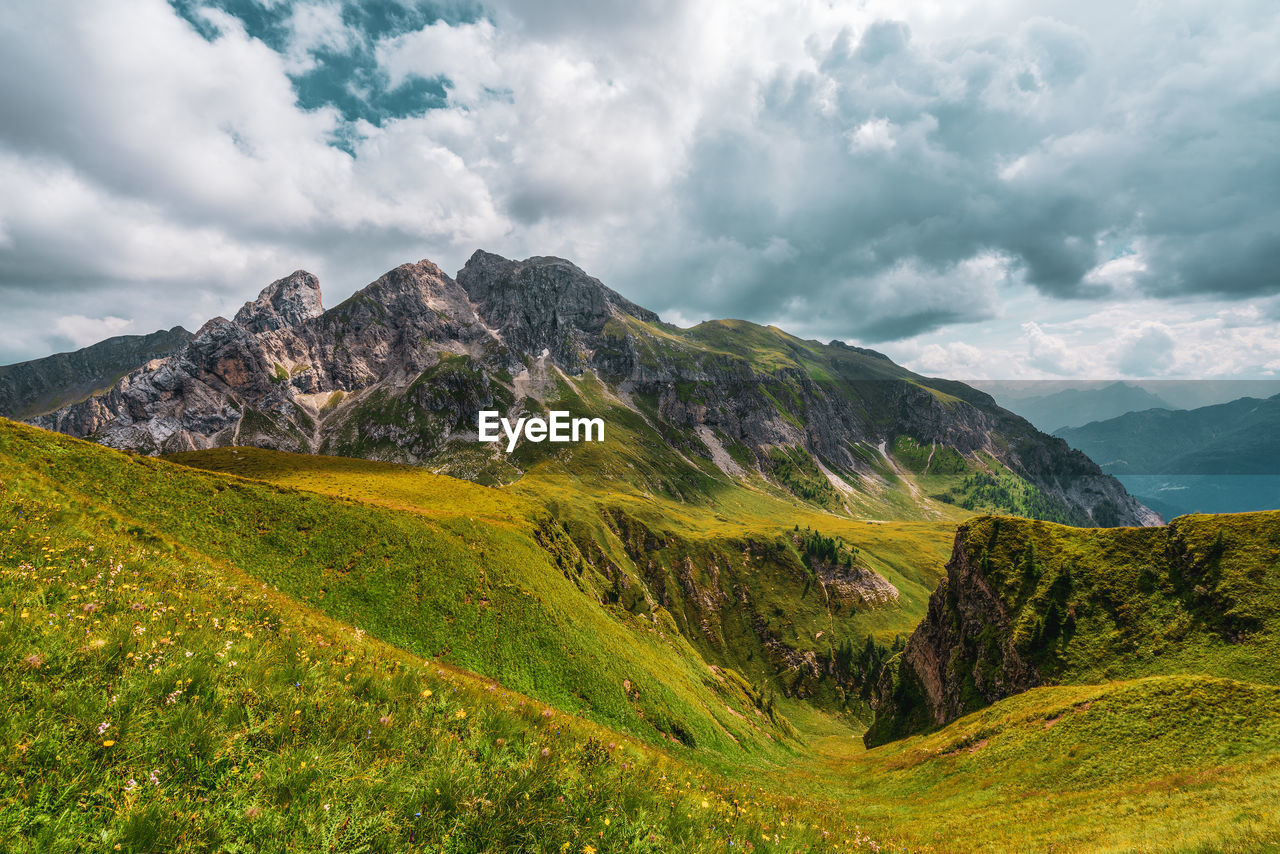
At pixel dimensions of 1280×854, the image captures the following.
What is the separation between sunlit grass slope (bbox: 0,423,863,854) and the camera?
4004 mm

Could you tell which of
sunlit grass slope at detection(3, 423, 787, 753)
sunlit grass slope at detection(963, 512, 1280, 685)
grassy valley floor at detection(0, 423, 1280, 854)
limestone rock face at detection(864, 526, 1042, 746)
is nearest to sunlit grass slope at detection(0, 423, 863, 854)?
grassy valley floor at detection(0, 423, 1280, 854)

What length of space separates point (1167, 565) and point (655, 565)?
5732 inches

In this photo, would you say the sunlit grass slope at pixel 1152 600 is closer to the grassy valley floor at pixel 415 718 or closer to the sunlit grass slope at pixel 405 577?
the grassy valley floor at pixel 415 718

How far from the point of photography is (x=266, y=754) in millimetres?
5184

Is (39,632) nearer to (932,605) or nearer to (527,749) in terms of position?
(527,749)

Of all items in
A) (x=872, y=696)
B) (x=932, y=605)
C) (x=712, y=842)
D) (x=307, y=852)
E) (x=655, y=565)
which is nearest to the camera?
(x=307, y=852)

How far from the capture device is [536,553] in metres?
52.0

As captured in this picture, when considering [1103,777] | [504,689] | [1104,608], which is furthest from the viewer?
[1104,608]

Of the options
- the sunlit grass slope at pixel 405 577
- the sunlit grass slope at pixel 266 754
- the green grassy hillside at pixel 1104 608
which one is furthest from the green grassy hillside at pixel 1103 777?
the sunlit grass slope at pixel 266 754

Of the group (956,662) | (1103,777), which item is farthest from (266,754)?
(956,662)

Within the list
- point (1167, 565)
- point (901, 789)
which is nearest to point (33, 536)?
point (901, 789)

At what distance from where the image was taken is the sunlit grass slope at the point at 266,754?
4.00 m

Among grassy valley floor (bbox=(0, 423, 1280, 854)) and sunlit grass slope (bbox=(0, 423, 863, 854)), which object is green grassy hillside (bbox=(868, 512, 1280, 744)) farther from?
sunlit grass slope (bbox=(0, 423, 863, 854))

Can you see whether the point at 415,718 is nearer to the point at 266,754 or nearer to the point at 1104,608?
the point at 266,754
